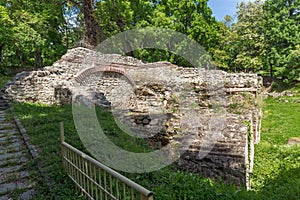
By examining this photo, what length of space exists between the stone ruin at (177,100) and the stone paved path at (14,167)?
2.42 meters

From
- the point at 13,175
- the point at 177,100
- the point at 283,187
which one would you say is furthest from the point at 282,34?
the point at 13,175

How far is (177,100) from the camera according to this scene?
258 inches

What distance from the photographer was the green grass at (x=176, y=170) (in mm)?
2797

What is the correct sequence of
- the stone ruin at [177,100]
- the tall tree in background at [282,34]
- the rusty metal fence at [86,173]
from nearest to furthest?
1. the rusty metal fence at [86,173]
2. the stone ruin at [177,100]
3. the tall tree in background at [282,34]

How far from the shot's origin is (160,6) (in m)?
16.2

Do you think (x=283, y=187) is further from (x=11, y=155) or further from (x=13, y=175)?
(x=11, y=155)

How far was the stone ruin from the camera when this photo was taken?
14.3 feet

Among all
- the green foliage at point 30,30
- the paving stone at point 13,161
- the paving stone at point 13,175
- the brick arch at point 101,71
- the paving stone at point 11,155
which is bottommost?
the paving stone at point 13,175

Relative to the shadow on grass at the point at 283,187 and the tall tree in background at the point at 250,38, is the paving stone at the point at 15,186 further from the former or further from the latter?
the tall tree in background at the point at 250,38

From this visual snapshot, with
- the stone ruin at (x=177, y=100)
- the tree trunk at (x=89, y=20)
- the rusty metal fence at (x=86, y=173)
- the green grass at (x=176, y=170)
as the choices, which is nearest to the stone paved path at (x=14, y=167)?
the green grass at (x=176, y=170)

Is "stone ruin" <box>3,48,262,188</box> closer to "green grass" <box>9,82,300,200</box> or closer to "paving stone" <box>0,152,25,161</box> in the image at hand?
"green grass" <box>9,82,300,200</box>

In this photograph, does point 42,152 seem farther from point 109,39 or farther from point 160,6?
point 160,6

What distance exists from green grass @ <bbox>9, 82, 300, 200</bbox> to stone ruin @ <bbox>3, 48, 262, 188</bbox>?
0.47 metres

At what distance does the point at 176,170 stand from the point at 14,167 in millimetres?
2598
